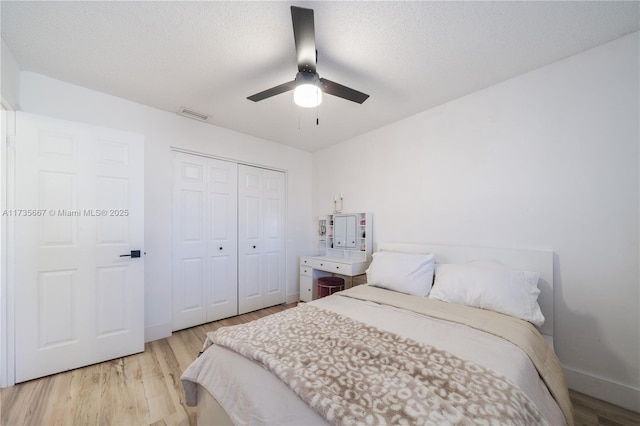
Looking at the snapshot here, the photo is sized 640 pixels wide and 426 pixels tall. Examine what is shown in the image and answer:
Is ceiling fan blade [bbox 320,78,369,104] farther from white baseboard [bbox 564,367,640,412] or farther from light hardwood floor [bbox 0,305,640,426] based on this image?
white baseboard [bbox 564,367,640,412]

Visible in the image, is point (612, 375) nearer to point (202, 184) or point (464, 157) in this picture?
point (464, 157)

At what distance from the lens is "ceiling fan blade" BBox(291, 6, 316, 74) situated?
49.8 inches

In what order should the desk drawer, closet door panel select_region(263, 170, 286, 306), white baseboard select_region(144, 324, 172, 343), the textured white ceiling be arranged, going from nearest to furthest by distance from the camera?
the textured white ceiling, white baseboard select_region(144, 324, 172, 343), the desk drawer, closet door panel select_region(263, 170, 286, 306)

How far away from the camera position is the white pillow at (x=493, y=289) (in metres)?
1.65

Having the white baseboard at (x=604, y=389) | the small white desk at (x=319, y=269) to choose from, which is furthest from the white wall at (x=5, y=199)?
the white baseboard at (x=604, y=389)

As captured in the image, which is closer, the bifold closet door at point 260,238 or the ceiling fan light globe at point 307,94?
the ceiling fan light globe at point 307,94

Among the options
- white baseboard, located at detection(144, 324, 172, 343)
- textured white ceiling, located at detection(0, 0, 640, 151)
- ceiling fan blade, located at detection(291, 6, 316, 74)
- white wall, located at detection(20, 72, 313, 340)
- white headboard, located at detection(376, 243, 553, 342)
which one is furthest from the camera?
white baseboard, located at detection(144, 324, 172, 343)

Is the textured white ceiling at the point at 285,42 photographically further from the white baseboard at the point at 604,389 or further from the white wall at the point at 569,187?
the white baseboard at the point at 604,389

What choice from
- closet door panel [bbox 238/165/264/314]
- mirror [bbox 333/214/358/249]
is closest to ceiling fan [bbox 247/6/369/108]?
closet door panel [bbox 238/165/264/314]

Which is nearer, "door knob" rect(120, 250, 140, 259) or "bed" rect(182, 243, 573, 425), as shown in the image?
"bed" rect(182, 243, 573, 425)

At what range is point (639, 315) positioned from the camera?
5.20ft

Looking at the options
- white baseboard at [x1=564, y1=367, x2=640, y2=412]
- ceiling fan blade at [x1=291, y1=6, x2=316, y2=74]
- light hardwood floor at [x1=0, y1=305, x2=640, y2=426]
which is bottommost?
light hardwood floor at [x1=0, y1=305, x2=640, y2=426]

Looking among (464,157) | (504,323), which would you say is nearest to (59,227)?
(504,323)

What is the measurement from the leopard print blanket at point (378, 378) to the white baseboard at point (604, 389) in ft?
4.86
